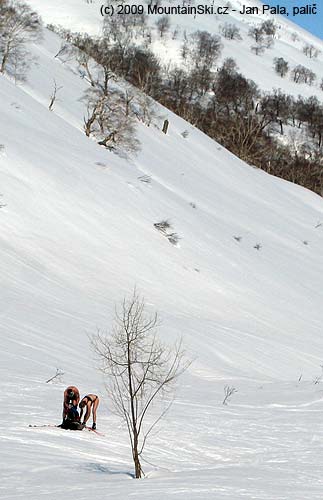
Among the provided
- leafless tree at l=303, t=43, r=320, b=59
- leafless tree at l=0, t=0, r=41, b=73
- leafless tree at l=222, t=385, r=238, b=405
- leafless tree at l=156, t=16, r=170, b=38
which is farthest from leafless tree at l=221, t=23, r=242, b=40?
leafless tree at l=222, t=385, r=238, b=405

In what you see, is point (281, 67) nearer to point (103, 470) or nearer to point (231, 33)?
point (231, 33)

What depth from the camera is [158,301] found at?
17891mm

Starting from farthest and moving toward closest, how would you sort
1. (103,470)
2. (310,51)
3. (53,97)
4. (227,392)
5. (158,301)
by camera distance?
(310,51) < (53,97) < (158,301) < (227,392) < (103,470)

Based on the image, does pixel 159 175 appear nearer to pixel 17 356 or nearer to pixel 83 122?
pixel 83 122

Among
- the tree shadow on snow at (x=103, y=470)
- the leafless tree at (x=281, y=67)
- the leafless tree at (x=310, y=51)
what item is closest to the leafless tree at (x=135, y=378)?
the tree shadow on snow at (x=103, y=470)

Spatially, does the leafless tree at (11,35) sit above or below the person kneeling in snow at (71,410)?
above

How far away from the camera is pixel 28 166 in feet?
73.6

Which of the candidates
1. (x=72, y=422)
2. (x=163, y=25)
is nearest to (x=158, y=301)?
(x=72, y=422)

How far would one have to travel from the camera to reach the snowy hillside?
680 cm

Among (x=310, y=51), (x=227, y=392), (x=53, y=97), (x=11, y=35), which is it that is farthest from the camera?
(x=310, y=51)

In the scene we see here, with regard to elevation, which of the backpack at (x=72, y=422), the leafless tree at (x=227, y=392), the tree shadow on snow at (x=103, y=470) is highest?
the tree shadow on snow at (x=103, y=470)

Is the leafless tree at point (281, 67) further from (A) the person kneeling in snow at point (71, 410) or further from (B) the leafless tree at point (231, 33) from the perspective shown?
(A) the person kneeling in snow at point (71, 410)

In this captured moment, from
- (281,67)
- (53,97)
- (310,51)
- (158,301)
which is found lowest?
(158,301)

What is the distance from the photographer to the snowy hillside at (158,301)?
22.3 ft
